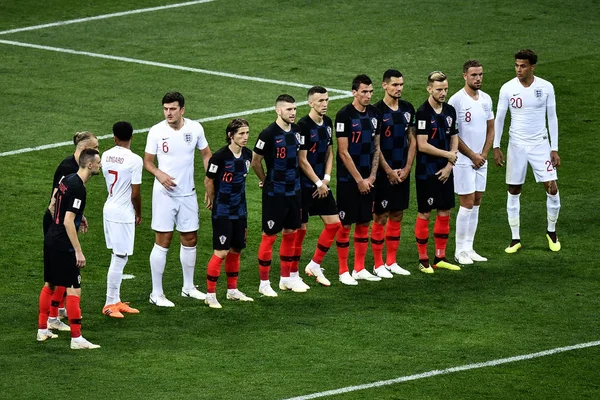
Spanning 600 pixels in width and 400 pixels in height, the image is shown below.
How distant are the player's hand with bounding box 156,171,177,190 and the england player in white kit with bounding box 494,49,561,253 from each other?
14.7 ft

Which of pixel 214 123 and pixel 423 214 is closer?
pixel 423 214

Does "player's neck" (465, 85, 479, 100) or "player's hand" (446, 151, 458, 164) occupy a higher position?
"player's neck" (465, 85, 479, 100)

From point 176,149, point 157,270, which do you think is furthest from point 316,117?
point 157,270

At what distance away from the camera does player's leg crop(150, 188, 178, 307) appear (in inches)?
624

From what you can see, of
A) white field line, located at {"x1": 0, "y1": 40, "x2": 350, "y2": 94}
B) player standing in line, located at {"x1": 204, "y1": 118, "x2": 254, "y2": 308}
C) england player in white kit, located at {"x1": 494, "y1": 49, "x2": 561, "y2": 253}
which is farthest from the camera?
white field line, located at {"x1": 0, "y1": 40, "x2": 350, "y2": 94}

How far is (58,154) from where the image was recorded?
71.4 ft

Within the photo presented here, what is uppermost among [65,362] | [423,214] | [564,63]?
[564,63]

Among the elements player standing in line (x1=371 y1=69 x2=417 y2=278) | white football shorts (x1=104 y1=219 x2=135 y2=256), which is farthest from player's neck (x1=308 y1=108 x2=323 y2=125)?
white football shorts (x1=104 y1=219 x2=135 y2=256)

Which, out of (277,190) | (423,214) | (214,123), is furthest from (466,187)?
(214,123)

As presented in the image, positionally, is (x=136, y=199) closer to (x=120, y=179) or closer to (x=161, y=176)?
(x=120, y=179)

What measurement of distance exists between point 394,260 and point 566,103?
8.45 metres

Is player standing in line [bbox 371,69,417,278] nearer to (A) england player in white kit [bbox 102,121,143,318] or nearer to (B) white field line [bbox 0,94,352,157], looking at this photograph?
(A) england player in white kit [bbox 102,121,143,318]

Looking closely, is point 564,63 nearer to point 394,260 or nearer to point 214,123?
point 214,123

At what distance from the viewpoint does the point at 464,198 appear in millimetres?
17594
